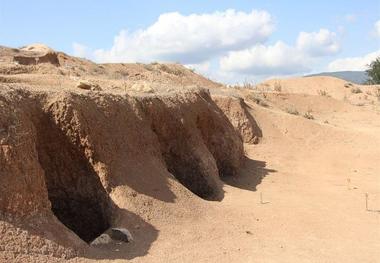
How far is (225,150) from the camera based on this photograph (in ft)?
40.2

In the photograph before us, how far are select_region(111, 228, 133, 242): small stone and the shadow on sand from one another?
15.4 ft

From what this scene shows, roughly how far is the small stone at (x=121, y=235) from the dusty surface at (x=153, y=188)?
0.28ft

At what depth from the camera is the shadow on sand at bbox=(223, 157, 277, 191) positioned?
11.5 m

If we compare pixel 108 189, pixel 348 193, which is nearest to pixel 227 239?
pixel 108 189

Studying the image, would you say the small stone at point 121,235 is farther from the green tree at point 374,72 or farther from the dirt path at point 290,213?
the green tree at point 374,72

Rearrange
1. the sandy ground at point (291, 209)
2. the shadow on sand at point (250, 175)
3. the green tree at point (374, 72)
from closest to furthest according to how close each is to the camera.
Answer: the sandy ground at point (291, 209)
the shadow on sand at point (250, 175)
the green tree at point (374, 72)

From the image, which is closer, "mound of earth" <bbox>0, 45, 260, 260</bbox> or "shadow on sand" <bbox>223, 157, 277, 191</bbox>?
"mound of earth" <bbox>0, 45, 260, 260</bbox>

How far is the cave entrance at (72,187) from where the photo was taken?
7316 millimetres

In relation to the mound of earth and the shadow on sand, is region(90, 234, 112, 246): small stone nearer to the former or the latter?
the mound of earth

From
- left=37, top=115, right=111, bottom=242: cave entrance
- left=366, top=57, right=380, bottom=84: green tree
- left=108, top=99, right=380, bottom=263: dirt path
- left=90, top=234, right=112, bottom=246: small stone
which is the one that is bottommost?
left=108, top=99, right=380, bottom=263: dirt path

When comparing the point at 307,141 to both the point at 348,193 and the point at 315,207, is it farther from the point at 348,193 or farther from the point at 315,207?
the point at 315,207

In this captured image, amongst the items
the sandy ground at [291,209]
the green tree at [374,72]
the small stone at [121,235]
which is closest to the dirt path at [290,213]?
the sandy ground at [291,209]

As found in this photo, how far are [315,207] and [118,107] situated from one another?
12.9ft

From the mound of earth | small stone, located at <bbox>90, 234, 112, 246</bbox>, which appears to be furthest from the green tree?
small stone, located at <bbox>90, 234, 112, 246</bbox>
